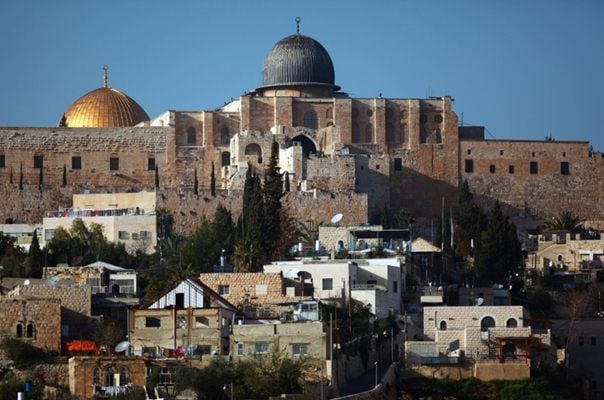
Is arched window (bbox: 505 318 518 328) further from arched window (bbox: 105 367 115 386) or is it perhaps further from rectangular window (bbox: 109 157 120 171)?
rectangular window (bbox: 109 157 120 171)

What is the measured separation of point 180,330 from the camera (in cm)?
5134

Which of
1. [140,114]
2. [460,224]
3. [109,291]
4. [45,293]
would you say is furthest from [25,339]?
[140,114]

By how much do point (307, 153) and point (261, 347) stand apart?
27.7 m

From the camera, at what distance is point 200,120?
7806cm

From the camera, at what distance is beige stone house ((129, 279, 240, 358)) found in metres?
50.7

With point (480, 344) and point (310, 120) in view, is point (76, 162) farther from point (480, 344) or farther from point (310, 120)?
point (480, 344)

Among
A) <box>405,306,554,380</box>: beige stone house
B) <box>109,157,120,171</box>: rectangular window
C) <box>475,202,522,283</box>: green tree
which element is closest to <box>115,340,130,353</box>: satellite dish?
<box>405,306,554,380</box>: beige stone house

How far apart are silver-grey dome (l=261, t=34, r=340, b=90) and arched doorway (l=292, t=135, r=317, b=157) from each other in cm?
269

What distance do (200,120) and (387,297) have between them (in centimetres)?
2171

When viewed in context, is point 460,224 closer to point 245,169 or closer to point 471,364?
point 245,169

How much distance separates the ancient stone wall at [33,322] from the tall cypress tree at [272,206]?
13908 mm

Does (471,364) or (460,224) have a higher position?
(460,224)

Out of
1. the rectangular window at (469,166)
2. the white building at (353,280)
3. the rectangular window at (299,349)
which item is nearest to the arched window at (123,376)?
the rectangular window at (299,349)

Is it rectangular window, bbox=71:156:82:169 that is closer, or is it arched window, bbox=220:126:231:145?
rectangular window, bbox=71:156:82:169
